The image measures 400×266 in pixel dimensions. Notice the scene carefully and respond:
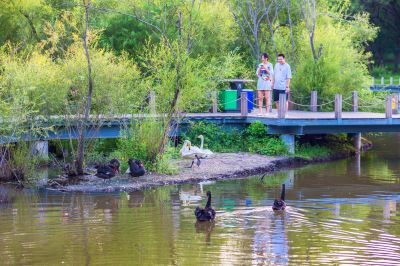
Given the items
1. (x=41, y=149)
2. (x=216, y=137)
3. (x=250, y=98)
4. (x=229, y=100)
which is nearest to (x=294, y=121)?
(x=216, y=137)

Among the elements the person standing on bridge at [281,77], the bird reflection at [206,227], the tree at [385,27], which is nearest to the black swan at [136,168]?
the bird reflection at [206,227]

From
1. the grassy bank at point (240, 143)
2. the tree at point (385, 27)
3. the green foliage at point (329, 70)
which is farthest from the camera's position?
the tree at point (385, 27)

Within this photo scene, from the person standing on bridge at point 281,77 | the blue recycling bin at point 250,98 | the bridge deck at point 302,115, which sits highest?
the person standing on bridge at point 281,77

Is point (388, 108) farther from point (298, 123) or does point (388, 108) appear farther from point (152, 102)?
point (152, 102)

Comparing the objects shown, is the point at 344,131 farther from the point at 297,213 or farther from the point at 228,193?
the point at 297,213

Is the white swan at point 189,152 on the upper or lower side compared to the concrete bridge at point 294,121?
lower

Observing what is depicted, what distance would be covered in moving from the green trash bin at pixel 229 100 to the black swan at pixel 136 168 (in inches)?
312

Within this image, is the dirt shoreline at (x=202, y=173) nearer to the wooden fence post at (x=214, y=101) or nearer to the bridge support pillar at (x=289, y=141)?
the bridge support pillar at (x=289, y=141)

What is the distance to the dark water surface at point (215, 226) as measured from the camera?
1534cm

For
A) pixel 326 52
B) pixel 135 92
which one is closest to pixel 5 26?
pixel 135 92

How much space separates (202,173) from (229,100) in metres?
6.58

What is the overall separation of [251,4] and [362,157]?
9479mm

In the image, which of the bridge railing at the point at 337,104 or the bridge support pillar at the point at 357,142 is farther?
the bridge support pillar at the point at 357,142

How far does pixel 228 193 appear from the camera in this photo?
73.4 ft
